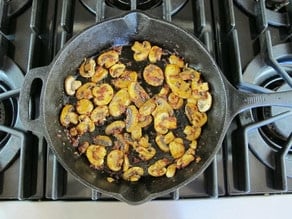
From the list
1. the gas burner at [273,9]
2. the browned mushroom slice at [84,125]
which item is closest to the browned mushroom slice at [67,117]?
the browned mushroom slice at [84,125]

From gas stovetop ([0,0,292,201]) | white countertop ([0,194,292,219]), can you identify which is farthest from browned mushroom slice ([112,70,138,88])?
white countertop ([0,194,292,219])

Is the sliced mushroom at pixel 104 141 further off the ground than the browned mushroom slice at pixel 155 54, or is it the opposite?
the browned mushroom slice at pixel 155 54

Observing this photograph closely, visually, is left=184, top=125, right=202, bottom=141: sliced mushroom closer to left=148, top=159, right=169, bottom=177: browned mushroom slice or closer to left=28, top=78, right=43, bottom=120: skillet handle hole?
left=148, top=159, right=169, bottom=177: browned mushroom slice

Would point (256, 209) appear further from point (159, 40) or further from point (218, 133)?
point (159, 40)

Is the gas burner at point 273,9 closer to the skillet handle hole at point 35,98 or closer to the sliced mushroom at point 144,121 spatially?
the sliced mushroom at point 144,121

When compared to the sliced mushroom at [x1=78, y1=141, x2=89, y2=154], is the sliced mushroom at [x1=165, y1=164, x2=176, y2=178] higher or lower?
lower
